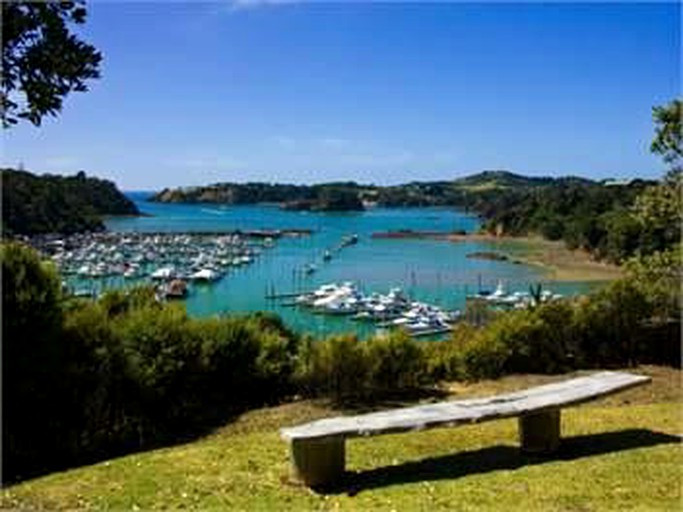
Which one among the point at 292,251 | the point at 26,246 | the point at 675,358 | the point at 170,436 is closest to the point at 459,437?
the point at 170,436

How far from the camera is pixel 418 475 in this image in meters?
9.11

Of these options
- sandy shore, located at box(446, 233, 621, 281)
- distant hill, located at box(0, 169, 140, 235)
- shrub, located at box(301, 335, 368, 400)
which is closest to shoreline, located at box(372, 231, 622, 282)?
sandy shore, located at box(446, 233, 621, 281)

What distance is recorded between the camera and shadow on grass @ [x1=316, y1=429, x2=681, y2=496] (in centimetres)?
890

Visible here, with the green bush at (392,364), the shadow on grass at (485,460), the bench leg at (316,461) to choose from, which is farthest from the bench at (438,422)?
the green bush at (392,364)

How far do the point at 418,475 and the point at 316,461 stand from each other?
42.0 inches

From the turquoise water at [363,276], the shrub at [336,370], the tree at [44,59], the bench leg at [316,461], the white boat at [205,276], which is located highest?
the tree at [44,59]

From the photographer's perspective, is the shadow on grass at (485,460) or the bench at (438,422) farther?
the shadow on grass at (485,460)

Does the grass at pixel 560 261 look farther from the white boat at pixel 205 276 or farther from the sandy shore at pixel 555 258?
the white boat at pixel 205 276

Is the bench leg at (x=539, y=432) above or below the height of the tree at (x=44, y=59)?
below

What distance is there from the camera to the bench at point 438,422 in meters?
8.68

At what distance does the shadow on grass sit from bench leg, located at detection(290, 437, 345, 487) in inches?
5.2

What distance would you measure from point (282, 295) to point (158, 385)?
6358 cm

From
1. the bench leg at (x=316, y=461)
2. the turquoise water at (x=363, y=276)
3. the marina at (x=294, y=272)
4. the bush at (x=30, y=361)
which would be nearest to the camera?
the bench leg at (x=316, y=461)

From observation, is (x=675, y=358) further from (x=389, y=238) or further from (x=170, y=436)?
(x=389, y=238)
